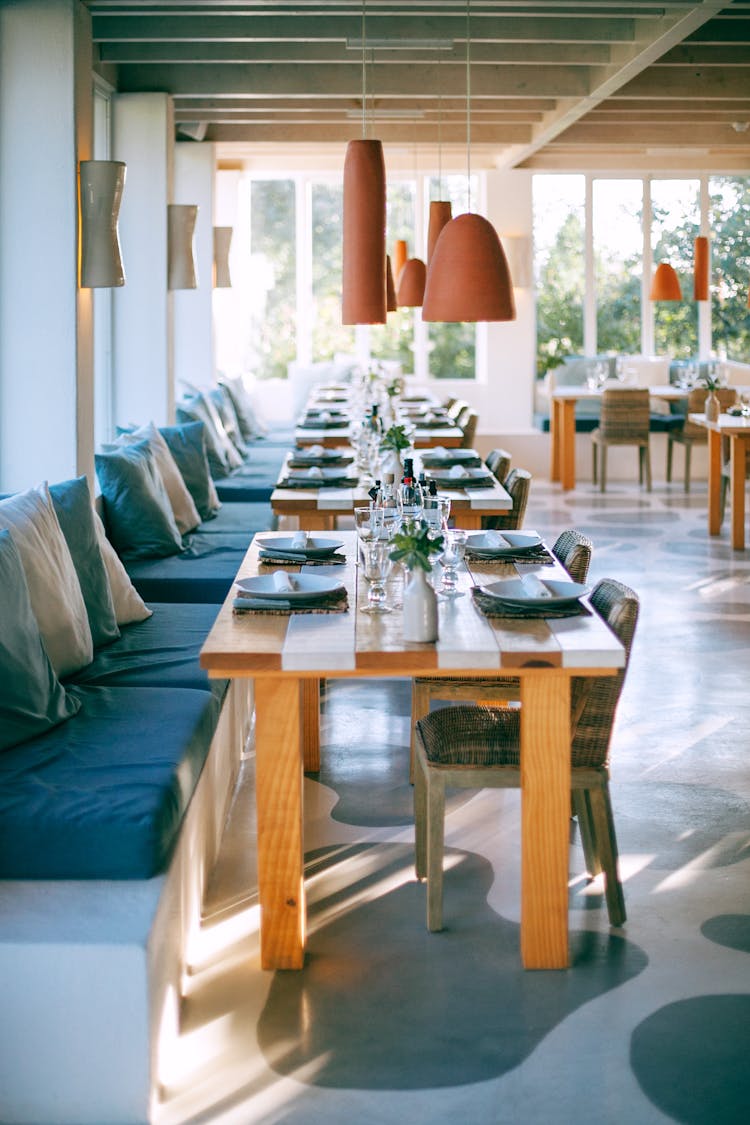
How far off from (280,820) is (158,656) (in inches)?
48.3

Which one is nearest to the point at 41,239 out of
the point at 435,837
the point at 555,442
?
the point at 435,837

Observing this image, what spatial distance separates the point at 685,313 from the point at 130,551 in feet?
31.3

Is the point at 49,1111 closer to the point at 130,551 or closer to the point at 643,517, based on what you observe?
the point at 130,551

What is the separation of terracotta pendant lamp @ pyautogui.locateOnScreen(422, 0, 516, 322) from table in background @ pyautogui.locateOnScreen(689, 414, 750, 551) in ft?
17.0

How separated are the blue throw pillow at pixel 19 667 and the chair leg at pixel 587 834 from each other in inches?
56.6

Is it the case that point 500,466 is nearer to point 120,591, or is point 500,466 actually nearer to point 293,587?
point 120,591

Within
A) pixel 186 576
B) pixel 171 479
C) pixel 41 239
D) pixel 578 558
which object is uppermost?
pixel 41 239

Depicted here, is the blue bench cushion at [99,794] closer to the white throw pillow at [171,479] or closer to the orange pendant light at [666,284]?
the white throw pillow at [171,479]

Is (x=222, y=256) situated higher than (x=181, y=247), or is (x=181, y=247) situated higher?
(x=222, y=256)

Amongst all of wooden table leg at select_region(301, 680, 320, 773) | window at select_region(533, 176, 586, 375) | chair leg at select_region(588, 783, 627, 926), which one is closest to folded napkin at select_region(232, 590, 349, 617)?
chair leg at select_region(588, 783, 627, 926)

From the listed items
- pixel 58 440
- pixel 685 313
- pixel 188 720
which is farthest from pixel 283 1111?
pixel 685 313

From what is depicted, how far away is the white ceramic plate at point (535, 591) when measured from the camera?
11.5ft

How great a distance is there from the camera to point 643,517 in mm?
10875

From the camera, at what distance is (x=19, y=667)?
11.3 ft
